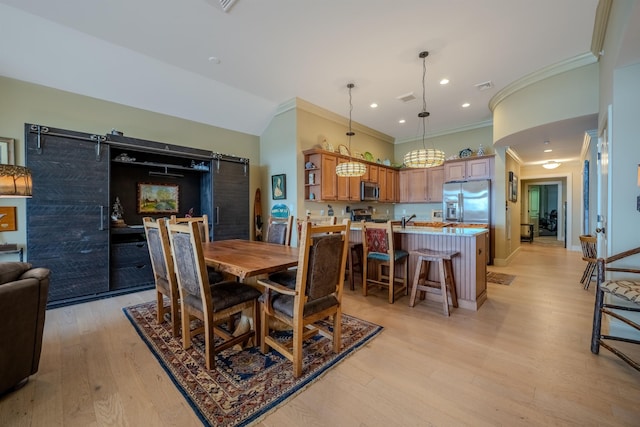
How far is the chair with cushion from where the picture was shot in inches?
74.2

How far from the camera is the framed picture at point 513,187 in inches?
224

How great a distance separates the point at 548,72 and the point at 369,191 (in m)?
3.38

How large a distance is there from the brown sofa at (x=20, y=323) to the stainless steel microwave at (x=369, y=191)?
4.89 m

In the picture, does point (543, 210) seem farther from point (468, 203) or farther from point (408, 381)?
point (408, 381)

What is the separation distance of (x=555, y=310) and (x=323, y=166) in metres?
3.71

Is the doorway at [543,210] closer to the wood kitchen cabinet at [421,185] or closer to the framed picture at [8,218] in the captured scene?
the wood kitchen cabinet at [421,185]

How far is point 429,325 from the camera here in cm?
265

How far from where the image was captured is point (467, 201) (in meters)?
5.66

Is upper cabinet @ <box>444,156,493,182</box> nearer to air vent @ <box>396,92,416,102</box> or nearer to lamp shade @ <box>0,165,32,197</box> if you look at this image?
air vent @ <box>396,92,416,102</box>

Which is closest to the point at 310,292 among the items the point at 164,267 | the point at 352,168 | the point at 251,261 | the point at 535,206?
the point at 251,261

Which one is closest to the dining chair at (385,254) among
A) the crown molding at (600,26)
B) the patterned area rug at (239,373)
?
the patterned area rug at (239,373)

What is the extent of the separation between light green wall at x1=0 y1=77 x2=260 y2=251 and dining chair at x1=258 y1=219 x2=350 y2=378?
3.38 meters

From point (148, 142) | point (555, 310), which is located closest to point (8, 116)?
point (148, 142)

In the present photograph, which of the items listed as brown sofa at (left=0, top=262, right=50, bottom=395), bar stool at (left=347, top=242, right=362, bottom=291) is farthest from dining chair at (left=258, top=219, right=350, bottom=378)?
bar stool at (left=347, top=242, right=362, bottom=291)
